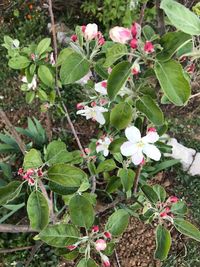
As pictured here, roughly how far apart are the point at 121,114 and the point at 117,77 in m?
0.18

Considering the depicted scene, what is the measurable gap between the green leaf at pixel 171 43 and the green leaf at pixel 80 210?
0.53 meters

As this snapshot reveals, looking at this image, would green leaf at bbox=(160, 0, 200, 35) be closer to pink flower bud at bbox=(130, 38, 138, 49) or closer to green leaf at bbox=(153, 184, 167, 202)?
pink flower bud at bbox=(130, 38, 138, 49)

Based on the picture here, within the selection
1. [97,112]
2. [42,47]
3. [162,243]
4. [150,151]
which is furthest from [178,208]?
[42,47]

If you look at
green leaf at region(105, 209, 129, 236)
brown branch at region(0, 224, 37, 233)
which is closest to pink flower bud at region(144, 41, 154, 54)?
green leaf at region(105, 209, 129, 236)

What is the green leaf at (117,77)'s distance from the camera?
3.55 feet

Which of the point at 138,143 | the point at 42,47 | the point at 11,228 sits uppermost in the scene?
the point at 42,47

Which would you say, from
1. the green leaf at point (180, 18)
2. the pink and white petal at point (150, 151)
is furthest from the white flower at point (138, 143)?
the green leaf at point (180, 18)

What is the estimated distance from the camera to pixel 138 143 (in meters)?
1.38

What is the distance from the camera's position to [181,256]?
8.30 feet

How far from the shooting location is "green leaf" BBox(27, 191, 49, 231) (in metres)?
1.30

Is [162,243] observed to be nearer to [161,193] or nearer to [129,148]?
[161,193]

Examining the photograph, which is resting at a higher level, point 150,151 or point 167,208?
point 150,151

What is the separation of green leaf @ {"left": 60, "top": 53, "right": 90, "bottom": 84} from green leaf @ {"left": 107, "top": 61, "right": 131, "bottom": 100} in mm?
155

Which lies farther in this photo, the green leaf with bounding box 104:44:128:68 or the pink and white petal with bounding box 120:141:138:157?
the pink and white petal with bounding box 120:141:138:157
